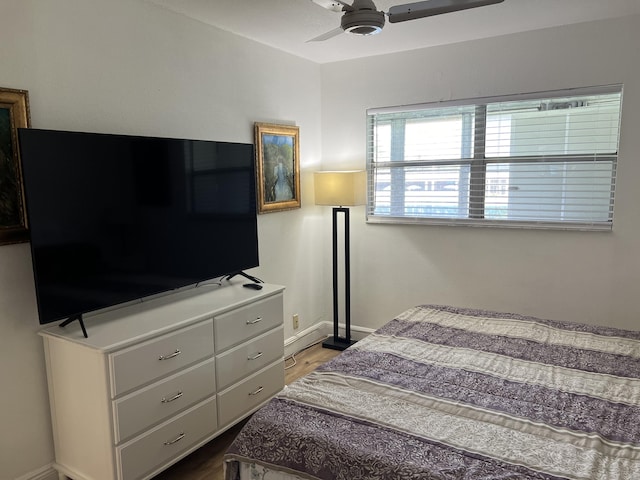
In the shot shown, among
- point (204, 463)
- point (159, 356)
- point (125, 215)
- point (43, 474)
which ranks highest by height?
point (125, 215)

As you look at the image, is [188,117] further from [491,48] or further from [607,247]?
[607,247]

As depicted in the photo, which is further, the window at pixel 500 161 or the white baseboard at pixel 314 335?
the white baseboard at pixel 314 335

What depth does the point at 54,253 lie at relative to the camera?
209 centimetres

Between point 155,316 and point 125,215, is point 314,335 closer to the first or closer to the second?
point 155,316

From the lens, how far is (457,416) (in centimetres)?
182

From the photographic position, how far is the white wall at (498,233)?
10.4 ft

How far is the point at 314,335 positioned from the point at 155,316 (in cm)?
208

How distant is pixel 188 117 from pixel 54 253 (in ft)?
4.10

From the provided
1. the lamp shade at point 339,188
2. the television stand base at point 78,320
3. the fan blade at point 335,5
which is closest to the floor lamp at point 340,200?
the lamp shade at point 339,188

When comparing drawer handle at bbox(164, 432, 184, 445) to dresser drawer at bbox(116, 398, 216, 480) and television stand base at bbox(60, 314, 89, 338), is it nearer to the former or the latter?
dresser drawer at bbox(116, 398, 216, 480)

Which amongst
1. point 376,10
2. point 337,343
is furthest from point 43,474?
point 376,10

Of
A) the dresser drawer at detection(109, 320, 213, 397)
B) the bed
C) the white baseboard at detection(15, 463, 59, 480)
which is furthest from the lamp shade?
the white baseboard at detection(15, 463, 59, 480)

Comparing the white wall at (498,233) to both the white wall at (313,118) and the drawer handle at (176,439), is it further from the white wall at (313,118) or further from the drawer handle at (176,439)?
the drawer handle at (176,439)

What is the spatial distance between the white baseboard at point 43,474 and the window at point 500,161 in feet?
9.32
